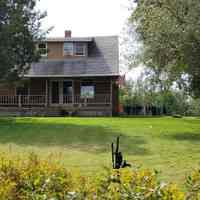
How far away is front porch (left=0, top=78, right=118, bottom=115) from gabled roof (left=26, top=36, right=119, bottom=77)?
110 cm

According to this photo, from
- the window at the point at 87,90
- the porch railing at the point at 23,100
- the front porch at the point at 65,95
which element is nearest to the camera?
the front porch at the point at 65,95

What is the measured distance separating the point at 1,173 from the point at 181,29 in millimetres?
13722

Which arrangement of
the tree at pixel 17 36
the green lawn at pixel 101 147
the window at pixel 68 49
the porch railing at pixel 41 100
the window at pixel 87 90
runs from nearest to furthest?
1. the green lawn at pixel 101 147
2. the tree at pixel 17 36
3. the porch railing at pixel 41 100
4. the window at pixel 87 90
5. the window at pixel 68 49

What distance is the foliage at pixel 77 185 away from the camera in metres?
3.38

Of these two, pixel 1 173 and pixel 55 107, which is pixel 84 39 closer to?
pixel 55 107

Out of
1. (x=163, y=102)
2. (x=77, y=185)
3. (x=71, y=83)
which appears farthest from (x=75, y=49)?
(x=77, y=185)

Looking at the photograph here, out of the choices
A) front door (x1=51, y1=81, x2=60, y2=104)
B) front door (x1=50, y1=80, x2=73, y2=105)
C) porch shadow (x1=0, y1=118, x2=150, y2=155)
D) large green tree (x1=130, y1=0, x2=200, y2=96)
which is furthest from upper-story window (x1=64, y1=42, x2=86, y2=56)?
porch shadow (x1=0, y1=118, x2=150, y2=155)

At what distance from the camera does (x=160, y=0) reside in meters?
18.4

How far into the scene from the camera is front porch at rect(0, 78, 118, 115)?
3438cm

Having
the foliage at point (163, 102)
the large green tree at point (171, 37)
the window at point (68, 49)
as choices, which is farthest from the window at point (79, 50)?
the large green tree at point (171, 37)

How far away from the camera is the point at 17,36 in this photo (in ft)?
80.7

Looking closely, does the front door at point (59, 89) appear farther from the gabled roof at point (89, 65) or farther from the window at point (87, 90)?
the gabled roof at point (89, 65)

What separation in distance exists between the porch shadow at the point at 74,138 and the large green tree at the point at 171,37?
3.74 metres

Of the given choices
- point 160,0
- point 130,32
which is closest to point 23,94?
point 130,32
